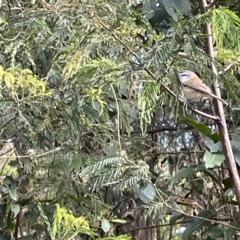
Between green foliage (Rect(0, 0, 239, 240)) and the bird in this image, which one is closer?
green foliage (Rect(0, 0, 239, 240))

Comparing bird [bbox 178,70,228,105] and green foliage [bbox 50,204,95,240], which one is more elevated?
green foliage [bbox 50,204,95,240]

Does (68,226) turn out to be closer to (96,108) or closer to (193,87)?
(96,108)

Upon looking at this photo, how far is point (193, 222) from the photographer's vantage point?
4.91 ft

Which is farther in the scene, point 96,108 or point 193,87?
point 193,87

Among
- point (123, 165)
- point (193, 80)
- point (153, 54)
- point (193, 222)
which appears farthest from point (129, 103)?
point (153, 54)

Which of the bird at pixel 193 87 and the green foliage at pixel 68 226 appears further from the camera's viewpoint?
the bird at pixel 193 87

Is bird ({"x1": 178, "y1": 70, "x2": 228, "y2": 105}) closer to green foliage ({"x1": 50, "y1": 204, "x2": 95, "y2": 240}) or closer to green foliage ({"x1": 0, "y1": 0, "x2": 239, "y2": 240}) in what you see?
green foliage ({"x1": 0, "y1": 0, "x2": 239, "y2": 240})

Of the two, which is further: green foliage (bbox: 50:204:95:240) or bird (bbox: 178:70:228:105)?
bird (bbox: 178:70:228:105)

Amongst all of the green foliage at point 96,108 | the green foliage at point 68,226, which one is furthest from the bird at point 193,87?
the green foliage at point 68,226

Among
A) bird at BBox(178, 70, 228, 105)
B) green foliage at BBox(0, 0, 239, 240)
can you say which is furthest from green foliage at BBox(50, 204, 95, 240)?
bird at BBox(178, 70, 228, 105)

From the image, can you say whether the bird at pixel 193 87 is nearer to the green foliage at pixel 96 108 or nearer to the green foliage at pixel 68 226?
the green foliage at pixel 96 108

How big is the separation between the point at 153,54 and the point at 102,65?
0.17 m

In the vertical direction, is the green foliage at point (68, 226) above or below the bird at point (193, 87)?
above

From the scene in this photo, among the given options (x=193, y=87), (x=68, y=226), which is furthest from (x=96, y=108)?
(x=68, y=226)
